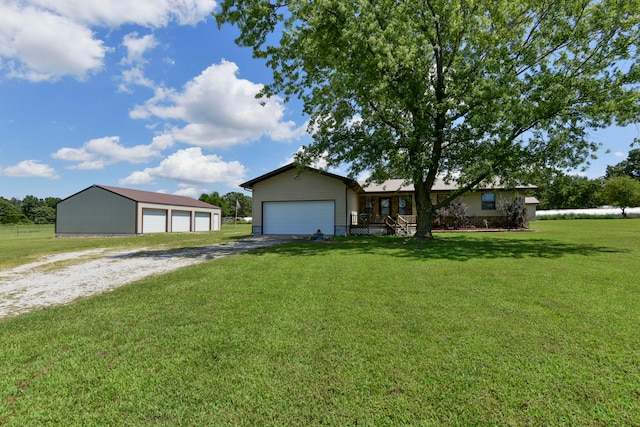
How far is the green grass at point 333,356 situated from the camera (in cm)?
231

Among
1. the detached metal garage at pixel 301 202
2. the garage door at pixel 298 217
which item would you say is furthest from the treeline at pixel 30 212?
the garage door at pixel 298 217

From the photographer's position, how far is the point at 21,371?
289 centimetres

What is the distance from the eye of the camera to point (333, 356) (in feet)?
10.1

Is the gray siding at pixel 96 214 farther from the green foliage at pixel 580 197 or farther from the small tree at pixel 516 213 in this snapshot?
the green foliage at pixel 580 197

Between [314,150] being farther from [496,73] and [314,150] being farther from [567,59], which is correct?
[567,59]

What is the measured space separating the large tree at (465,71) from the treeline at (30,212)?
6096 centimetres

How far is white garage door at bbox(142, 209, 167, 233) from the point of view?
26.5 metres

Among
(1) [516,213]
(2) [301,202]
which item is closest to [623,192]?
(1) [516,213]

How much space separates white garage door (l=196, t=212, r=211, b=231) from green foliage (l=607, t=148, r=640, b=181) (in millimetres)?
84634

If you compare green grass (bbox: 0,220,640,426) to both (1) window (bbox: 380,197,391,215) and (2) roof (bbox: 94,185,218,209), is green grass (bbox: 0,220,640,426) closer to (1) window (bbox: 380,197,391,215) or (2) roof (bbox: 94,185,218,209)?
Answer: (1) window (bbox: 380,197,391,215)

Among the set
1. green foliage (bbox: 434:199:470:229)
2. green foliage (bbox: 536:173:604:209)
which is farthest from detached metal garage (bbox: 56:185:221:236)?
green foliage (bbox: 536:173:604:209)

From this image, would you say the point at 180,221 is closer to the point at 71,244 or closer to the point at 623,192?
the point at 71,244

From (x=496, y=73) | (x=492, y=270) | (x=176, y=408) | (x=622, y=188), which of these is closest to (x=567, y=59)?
(x=496, y=73)

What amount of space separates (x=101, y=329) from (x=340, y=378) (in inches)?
126
